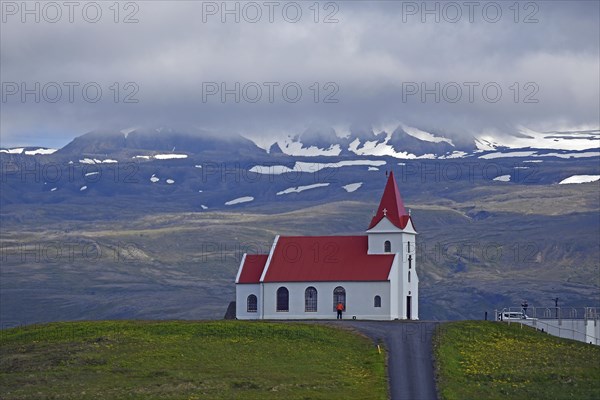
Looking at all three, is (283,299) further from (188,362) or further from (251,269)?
(188,362)

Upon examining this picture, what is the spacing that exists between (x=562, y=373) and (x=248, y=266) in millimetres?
43495

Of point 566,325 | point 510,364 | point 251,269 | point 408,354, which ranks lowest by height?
point 566,325

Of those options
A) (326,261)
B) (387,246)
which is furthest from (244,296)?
(387,246)

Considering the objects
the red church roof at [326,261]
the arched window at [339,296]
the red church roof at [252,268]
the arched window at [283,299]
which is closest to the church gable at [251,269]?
the red church roof at [252,268]

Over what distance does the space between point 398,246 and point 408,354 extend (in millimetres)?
31564

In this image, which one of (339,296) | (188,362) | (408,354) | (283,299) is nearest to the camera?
→ (188,362)

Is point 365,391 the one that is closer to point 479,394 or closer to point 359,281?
point 479,394

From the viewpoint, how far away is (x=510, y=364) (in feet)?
215

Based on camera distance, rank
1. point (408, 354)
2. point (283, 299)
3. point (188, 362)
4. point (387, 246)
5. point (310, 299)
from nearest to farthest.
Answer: point (188, 362) < point (408, 354) < point (310, 299) < point (283, 299) < point (387, 246)

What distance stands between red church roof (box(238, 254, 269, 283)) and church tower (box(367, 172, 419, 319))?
348 inches

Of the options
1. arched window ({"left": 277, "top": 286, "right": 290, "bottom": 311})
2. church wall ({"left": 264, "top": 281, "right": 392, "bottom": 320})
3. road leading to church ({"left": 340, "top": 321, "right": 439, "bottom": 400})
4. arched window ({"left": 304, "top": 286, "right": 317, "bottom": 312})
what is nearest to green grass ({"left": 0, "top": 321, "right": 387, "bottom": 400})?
road leading to church ({"left": 340, "top": 321, "right": 439, "bottom": 400})

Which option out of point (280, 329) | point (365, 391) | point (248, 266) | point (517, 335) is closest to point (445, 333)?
point (517, 335)

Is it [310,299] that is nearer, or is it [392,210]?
[310,299]

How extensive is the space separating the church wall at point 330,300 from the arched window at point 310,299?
0.23m
